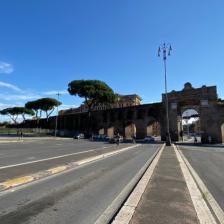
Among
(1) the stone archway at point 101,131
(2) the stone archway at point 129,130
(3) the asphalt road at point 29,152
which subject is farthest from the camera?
(1) the stone archway at point 101,131

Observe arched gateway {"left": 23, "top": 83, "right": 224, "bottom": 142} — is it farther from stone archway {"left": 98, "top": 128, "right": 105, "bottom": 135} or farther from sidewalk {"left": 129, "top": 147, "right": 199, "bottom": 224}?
sidewalk {"left": 129, "top": 147, "right": 199, "bottom": 224}

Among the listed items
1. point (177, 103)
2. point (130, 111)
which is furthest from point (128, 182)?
point (130, 111)

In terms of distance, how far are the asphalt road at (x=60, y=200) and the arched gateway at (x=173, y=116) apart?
55.0 m

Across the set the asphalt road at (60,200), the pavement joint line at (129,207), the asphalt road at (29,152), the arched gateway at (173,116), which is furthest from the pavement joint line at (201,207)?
the arched gateway at (173,116)

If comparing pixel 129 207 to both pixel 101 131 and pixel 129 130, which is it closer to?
pixel 129 130

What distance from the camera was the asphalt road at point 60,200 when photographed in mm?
4758

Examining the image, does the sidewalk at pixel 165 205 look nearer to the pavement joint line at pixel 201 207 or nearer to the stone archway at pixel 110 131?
the pavement joint line at pixel 201 207

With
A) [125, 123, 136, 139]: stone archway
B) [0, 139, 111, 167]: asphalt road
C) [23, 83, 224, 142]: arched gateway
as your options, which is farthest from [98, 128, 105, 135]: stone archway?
[0, 139, 111, 167]: asphalt road

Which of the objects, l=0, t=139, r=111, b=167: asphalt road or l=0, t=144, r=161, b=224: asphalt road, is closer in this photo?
l=0, t=144, r=161, b=224: asphalt road

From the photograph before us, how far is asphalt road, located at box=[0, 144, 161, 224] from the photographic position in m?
4.76

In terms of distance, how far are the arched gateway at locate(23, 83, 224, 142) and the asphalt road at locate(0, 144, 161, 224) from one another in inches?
2164

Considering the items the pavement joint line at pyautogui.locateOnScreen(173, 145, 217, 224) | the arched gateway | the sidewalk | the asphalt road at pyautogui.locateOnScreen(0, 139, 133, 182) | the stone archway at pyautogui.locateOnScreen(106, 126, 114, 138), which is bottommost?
the pavement joint line at pyautogui.locateOnScreen(173, 145, 217, 224)

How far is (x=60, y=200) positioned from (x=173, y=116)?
2430 inches

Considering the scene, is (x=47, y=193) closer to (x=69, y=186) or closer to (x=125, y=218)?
(x=69, y=186)
